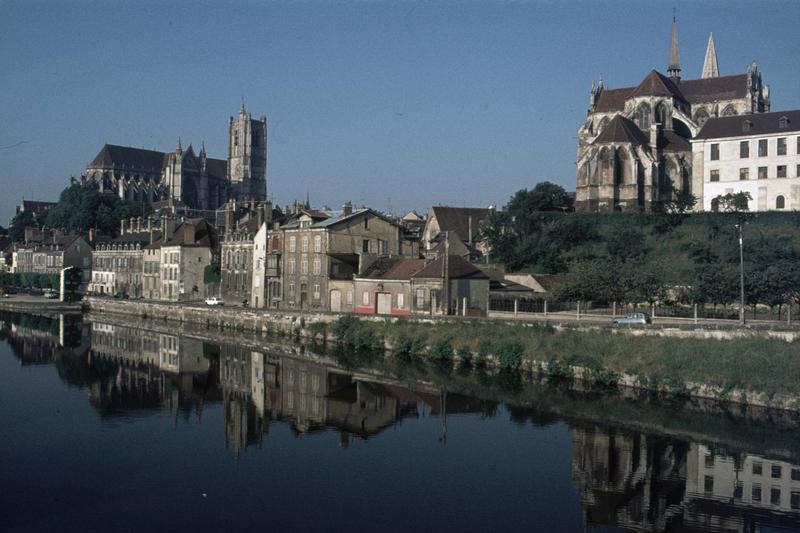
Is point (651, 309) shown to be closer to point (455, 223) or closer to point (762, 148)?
point (762, 148)

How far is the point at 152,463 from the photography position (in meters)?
21.1

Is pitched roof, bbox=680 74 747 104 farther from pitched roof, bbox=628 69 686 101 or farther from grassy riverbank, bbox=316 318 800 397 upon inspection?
grassy riverbank, bbox=316 318 800 397

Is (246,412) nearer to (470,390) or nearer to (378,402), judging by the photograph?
(378,402)

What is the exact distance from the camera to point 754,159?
5984cm

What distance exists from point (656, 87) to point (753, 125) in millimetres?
15714

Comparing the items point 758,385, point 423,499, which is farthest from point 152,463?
point 758,385

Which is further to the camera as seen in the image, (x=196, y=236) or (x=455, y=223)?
(x=455, y=223)

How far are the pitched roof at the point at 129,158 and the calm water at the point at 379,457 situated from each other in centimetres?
11650

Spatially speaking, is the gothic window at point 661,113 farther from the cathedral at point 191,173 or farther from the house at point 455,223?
the cathedral at point 191,173

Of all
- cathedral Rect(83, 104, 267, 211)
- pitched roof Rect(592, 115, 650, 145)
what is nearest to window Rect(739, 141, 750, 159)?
pitched roof Rect(592, 115, 650, 145)

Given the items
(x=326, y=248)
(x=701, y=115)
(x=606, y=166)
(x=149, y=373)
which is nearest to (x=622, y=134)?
(x=606, y=166)

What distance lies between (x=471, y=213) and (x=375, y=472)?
55423mm

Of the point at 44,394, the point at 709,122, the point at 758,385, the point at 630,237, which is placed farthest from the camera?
the point at 709,122

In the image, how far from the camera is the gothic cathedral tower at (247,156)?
524 ft
